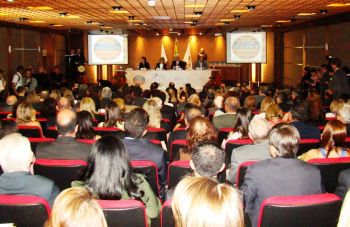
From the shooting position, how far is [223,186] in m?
1.66

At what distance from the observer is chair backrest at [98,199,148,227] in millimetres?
2492

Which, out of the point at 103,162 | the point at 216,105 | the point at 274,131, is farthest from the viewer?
the point at 216,105

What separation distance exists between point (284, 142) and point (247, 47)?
47.5 feet

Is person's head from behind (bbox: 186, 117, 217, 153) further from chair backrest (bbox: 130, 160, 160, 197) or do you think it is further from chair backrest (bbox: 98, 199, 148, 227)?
chair backrest (bbox: 98, 199, 148, 227)

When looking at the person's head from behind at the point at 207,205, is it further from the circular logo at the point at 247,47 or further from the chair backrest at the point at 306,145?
the circular logo at the point at 247,47

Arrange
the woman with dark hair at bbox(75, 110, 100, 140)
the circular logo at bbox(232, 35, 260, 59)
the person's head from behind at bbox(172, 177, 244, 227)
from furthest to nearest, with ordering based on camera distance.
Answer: the circular logo at bbox(232, 35, 260, 59) → the woman with dark hair at bbox(75, 110, 100, 140) → the person's head from behind at bbox(172, 177, 244, 227)

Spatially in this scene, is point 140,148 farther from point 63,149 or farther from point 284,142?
point 284,142

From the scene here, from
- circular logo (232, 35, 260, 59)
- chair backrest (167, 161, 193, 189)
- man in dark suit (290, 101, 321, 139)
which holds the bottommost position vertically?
chair backrest (167, 161, 193, 189)

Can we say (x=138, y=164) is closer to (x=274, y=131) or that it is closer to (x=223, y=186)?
(x=274, y=131)

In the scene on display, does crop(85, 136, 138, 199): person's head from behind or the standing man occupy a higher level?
the standing man

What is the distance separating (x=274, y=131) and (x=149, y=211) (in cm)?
119

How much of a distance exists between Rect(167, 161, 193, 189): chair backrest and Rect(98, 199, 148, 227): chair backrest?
1.26m

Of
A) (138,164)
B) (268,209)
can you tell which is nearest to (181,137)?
(138,164)

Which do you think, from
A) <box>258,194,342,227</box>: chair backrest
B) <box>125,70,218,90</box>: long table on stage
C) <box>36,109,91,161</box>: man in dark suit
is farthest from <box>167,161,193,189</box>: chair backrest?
<box>125,70,218,90</box>: long table on stage
